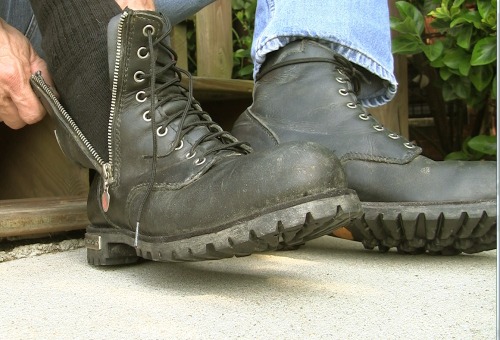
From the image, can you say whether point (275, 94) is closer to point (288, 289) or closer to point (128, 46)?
point (128, 46)

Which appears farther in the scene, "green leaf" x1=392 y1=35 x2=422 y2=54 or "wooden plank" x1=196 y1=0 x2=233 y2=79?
"wooden plank" x1=196 y1=0 x2=233 y2=79

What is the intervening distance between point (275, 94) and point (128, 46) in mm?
301

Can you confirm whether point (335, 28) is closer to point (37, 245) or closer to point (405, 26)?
point (37, 245)

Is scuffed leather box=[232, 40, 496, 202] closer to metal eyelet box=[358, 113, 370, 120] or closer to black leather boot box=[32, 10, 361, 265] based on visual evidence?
metal eyelet box=[358, 113, 370, 120]

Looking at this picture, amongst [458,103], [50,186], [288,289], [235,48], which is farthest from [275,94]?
[458,103]

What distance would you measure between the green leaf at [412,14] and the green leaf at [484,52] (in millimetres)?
195

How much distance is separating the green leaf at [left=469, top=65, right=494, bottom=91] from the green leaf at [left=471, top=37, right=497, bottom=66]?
10 centimetres

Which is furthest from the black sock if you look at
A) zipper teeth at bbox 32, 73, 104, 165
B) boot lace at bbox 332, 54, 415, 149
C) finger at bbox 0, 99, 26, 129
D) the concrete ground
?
boot lace at bbox 332, 54, 415, 149

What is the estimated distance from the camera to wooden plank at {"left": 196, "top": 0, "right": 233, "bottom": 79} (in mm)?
1981

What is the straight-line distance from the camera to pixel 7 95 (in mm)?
1031

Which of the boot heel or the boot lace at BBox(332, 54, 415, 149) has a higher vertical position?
the boot lace at BBox(332, 54, 415, 149)

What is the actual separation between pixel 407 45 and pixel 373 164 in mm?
955

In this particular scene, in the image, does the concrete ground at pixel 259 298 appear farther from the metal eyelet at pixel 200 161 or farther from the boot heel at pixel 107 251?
the metal eyelet at pixel 200 161

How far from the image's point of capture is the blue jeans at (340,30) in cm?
111
